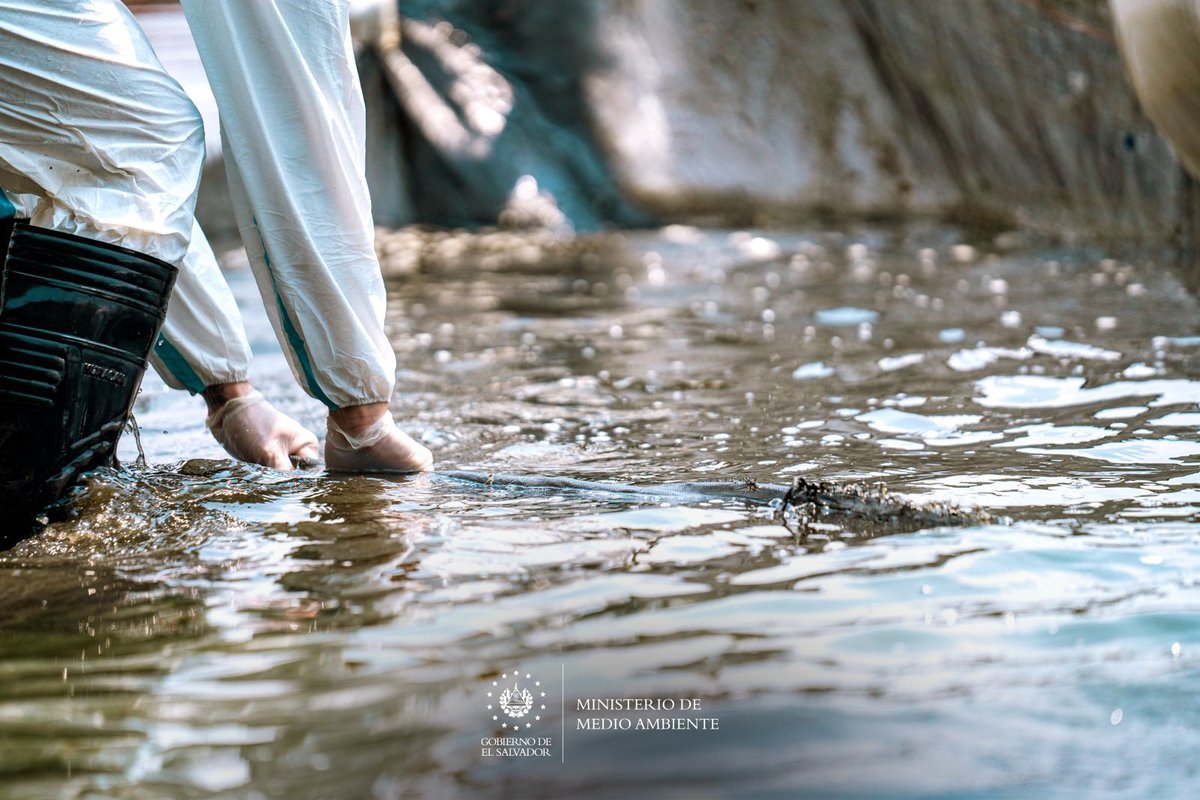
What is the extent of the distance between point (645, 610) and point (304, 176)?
1.03 metres

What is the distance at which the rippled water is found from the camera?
1247mm

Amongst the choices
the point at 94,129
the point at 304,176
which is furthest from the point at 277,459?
the point at 94,129

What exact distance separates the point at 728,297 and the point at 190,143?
3.10 metres

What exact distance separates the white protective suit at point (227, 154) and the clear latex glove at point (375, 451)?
0.07 m

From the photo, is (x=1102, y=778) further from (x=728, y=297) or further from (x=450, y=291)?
(x=450, y=291)

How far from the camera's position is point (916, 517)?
6.26 feet

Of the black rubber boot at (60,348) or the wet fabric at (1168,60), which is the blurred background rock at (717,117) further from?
the black rubber boot at (60,348)

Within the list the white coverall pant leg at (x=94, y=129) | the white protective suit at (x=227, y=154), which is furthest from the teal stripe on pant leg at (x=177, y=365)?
the white coverall pant leg at (x=94, y=129)

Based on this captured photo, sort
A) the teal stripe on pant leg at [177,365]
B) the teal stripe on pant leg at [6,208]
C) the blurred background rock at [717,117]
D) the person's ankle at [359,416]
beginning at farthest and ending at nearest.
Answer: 1. the blurred background rock at [717,117]
2. the teal stripe on pant leg at [177,365]
3. the person's ankle at [359,416]
4. the teal stripe on pant leg at [6,208]

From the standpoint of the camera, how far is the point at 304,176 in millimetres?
2160

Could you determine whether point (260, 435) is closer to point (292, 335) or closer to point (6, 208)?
point (292, 335)

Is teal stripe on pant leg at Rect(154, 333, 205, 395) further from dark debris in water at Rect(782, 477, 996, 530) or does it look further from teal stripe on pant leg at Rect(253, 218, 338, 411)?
dark debris in water at Rect(782, 477, 996, 530)

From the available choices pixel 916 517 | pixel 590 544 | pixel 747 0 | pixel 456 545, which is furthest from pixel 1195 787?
pixel 747 0

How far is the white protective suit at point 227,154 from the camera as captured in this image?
6.14 feet
